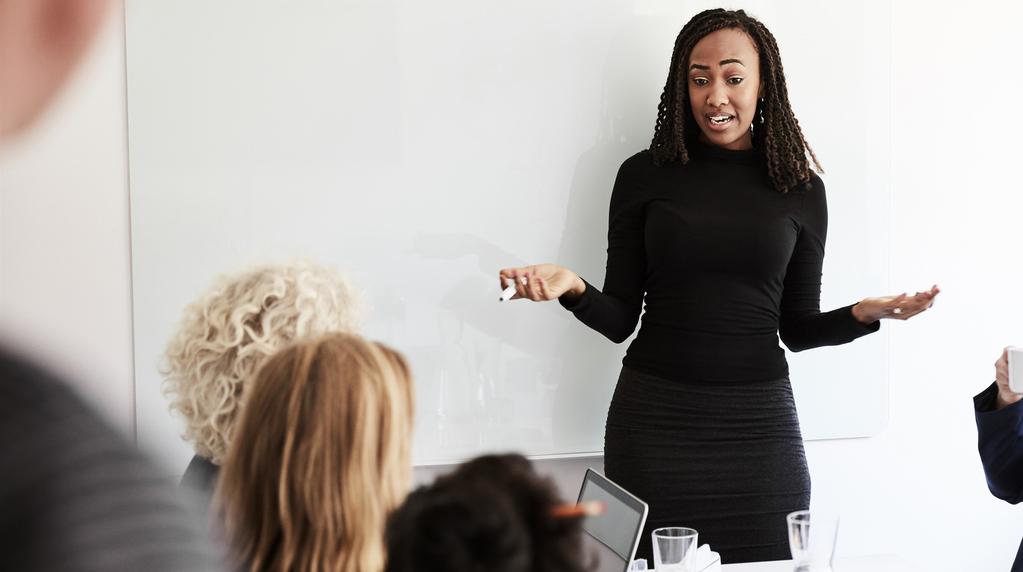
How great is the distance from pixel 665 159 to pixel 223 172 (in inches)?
42.4

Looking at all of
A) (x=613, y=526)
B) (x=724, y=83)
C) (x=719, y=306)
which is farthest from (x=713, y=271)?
(x=613, y=526)

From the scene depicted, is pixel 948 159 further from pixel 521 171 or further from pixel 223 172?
pixel 223 172

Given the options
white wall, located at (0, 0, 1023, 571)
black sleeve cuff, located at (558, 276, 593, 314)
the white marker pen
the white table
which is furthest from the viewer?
white wall, located at (0, 0, 1023, 571)

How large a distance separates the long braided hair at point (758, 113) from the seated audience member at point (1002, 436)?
2.23 ft

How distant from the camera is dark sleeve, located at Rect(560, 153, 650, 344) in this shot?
2.44 m

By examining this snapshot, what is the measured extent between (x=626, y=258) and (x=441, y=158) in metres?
0.53

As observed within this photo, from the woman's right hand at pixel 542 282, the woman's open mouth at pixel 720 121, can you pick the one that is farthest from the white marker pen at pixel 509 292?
the woman's open mouth at pixel 720 121

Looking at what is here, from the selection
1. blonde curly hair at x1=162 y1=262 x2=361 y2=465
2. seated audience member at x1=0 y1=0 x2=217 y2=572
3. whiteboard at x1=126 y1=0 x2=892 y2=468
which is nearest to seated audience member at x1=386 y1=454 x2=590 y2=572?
seated audience member at x1=0 y1=0 x2=217 y2=572

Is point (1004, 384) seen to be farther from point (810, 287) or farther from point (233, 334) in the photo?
point (233, 334)

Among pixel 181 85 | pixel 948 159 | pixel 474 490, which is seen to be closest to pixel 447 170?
pixel 181 85

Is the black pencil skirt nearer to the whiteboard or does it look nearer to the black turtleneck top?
the black turtleneck top

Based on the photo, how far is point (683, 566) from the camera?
1636mm

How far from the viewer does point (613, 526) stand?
5.52 feet

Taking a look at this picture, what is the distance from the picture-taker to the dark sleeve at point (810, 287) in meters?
2.41
